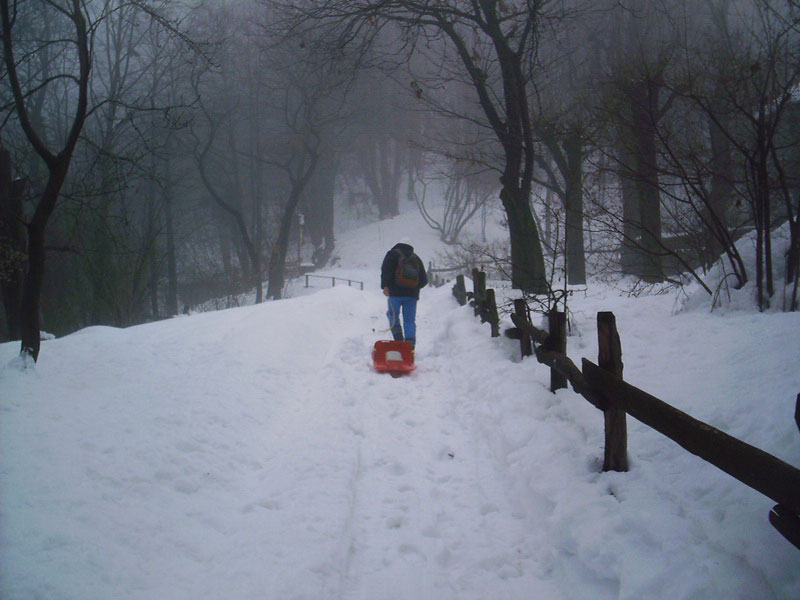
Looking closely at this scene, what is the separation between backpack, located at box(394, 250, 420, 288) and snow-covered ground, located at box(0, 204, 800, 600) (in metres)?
2.56

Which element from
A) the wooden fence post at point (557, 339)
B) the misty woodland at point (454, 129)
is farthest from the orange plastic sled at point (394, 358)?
the wooden fence post at point (557, 339)

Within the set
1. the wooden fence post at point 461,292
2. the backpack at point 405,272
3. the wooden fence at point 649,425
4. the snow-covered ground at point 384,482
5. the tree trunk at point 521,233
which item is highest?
the tree trunk at point 521,233

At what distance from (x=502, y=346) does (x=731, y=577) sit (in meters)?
4.98

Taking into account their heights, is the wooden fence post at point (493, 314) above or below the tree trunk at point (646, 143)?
below

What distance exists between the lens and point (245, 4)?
25250 millimetres

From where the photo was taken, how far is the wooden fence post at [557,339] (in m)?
4.97

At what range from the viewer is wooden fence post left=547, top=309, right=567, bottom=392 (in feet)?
16.3

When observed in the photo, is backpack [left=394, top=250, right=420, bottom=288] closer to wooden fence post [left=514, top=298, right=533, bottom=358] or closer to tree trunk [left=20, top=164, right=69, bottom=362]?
wooden fence post [left=514, top=298, right=533, bottom=358]

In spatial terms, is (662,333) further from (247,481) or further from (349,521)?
(247,481)

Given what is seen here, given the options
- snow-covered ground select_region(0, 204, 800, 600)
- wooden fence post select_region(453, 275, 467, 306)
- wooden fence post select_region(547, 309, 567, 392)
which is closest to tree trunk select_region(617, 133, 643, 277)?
snow-covered ground select_region(0, 204, 800, 600)

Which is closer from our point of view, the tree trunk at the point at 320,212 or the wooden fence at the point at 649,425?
the wooden fence at the point at 649,425

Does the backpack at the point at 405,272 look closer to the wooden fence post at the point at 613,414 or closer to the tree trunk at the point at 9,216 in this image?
the wooden fence post at the point at 613,414

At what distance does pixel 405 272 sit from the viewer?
8.60m

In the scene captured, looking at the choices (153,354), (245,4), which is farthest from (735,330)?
(245,4)
